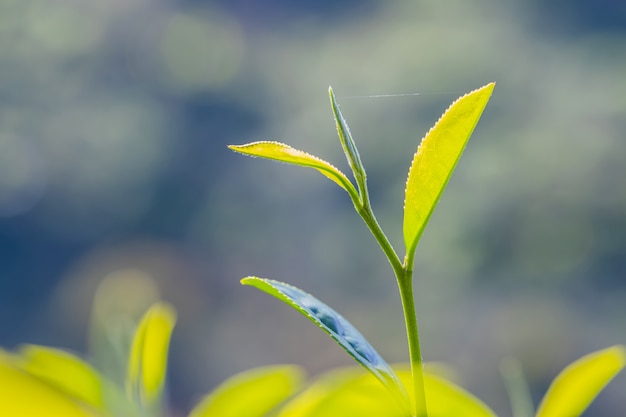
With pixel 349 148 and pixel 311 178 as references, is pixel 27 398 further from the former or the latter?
pixel 311 178

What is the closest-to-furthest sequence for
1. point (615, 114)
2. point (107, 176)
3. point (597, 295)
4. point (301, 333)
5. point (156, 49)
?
point (597, 295)
point (615, 114)
point (301, 333)
point (107, 176)
point (156, 49)

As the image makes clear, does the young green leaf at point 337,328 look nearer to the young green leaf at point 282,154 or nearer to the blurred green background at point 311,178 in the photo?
the young green leaf at point 282,154

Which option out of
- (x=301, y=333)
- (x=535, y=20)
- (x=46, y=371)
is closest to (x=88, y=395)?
(x=46, y=371)

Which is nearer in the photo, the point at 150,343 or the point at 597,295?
the point at 150,343

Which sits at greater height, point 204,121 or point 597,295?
point 204,121

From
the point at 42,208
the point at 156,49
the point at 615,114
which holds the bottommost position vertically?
the point at 42,208

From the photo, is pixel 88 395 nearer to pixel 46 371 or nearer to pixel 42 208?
pixel 46 371

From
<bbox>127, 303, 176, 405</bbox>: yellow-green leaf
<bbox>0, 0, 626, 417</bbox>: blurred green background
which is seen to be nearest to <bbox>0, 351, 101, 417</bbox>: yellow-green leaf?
<bbox>127, 303, 176, 405</bbox>: yellow-green leaf

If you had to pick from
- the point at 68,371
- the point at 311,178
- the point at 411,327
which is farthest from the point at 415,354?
the point at 311,178
